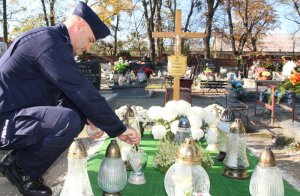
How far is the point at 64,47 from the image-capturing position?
244cm

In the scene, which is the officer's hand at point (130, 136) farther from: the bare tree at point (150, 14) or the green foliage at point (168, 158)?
the bare tree at point (150, 14)

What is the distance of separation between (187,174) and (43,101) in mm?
1074

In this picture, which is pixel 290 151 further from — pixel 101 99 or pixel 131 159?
pixel 101 99

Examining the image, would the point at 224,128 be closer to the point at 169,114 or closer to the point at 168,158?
the point at 169,114

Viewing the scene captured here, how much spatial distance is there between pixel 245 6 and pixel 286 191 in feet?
139

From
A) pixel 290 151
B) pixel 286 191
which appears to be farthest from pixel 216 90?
pixel 286 191

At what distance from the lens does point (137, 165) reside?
2875mm

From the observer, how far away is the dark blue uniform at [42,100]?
240cm

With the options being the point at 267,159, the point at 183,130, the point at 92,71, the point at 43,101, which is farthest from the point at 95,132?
the point at 92,71

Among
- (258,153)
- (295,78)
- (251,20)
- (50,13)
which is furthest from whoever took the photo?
(251,20)

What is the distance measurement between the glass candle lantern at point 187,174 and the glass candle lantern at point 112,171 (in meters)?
0.33

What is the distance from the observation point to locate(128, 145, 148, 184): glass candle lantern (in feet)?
9.39

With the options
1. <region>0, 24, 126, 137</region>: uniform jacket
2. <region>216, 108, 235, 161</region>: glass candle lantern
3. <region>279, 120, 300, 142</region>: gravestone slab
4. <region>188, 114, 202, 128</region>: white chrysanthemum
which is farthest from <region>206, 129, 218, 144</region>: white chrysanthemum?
<region>279, 120, 300, 142</region>: gravestone slab

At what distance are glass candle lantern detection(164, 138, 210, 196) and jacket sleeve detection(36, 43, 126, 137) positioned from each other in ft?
1.64
